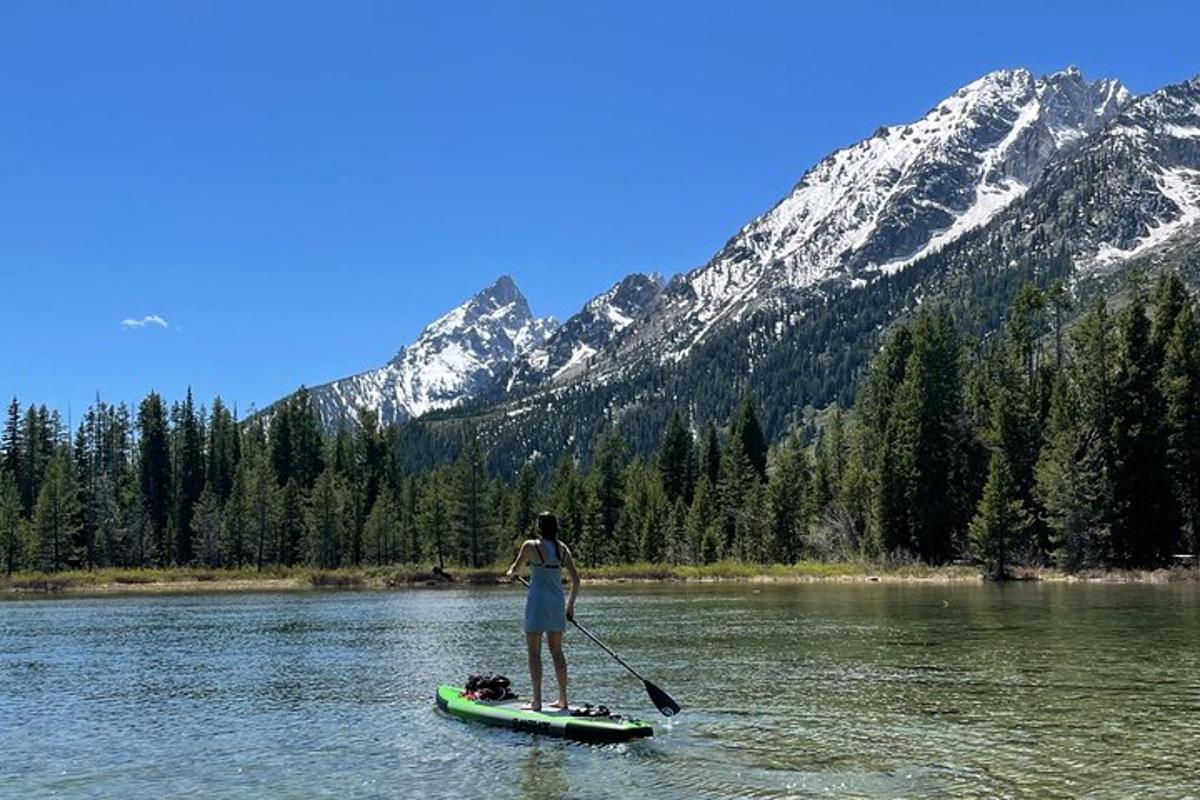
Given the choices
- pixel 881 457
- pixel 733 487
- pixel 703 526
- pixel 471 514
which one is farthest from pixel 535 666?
pixel 471 514

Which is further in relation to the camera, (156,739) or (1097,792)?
(156,739)

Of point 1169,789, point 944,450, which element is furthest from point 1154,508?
point 1169,789

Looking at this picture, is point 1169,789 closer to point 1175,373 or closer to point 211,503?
point 1175,373

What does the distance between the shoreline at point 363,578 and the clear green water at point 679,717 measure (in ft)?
201

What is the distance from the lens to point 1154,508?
88125 millimetres

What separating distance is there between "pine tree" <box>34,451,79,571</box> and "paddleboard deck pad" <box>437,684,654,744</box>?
133 m

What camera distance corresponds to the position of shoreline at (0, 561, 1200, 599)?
108250 mm

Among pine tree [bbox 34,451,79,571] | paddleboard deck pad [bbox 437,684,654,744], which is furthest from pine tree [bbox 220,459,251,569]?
paddleboard deck pad [bbox 437,684,654,744]

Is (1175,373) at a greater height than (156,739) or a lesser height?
greater

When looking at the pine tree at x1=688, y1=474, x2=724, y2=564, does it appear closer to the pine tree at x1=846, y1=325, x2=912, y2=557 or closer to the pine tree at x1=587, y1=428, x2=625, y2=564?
the pine tree at x1=587, y1=428, x2=625, y2=564

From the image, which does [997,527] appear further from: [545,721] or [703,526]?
[545,721]

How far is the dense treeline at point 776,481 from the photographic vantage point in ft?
294

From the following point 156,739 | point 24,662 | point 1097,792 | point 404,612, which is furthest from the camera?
point 404,612

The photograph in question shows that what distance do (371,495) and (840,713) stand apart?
15791 centimetres
